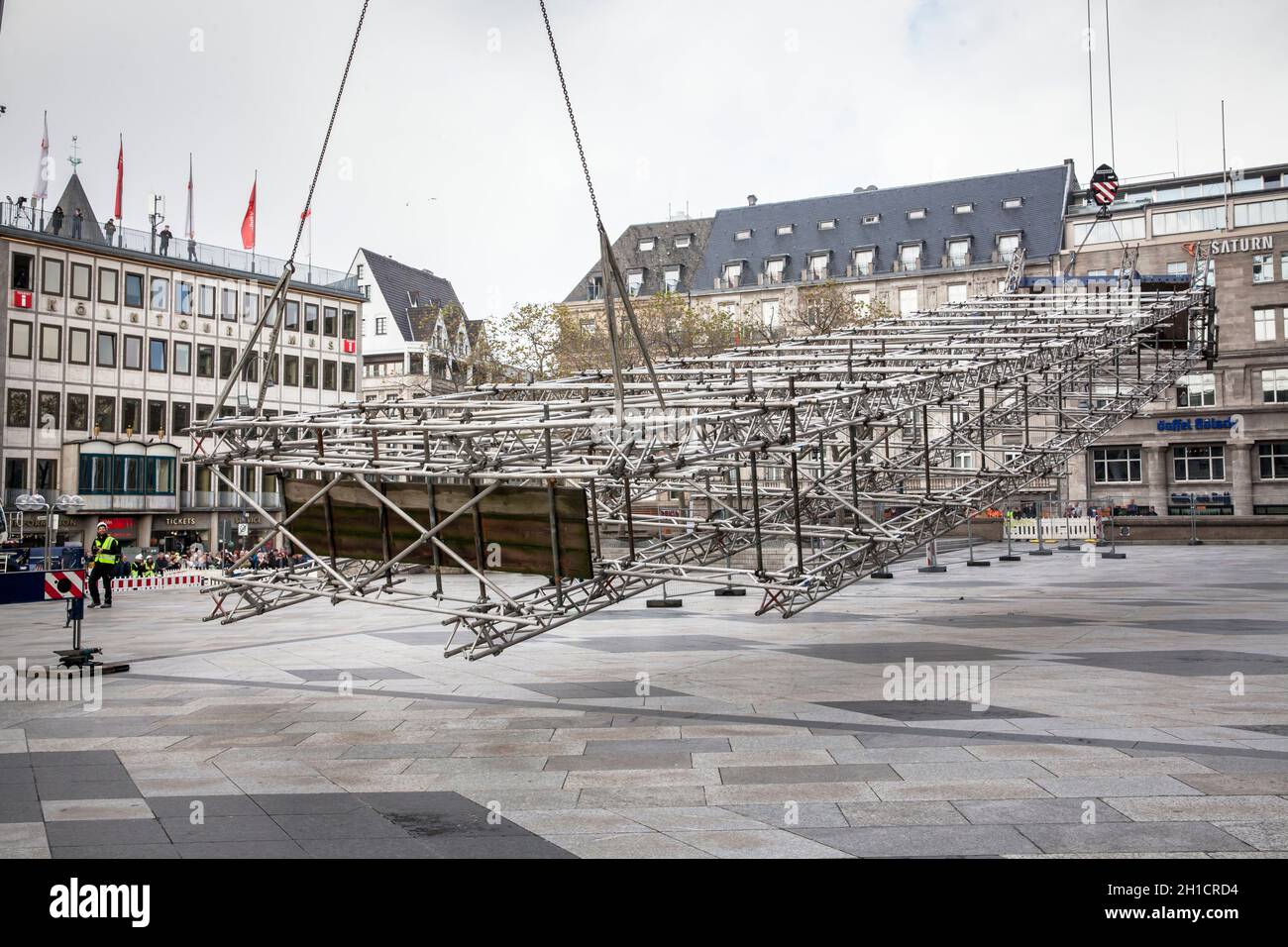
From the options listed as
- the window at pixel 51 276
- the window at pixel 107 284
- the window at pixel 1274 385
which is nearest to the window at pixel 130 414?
the window at pixel 107 284

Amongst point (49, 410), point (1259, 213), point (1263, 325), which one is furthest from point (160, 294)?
point (1259, 213)

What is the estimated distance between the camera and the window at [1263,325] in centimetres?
7238

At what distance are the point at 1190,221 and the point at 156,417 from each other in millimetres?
73307

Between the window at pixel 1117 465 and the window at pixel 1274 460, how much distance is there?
7470 mm

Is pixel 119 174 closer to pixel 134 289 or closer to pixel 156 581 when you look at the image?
pixel 134 289

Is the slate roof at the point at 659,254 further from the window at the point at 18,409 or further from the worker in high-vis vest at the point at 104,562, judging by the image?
the worker in high-vis vest at the point at 104,562

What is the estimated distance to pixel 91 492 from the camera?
66.4 meters

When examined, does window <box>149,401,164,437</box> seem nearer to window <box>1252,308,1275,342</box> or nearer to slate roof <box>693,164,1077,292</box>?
slate roof <box>693,164,1077,292</box>

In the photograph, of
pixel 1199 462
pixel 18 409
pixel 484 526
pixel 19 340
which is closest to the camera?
pixel 484 526

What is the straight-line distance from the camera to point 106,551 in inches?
1315

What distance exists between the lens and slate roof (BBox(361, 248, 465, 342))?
102000mm

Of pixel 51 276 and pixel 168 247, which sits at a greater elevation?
pixel 168 247
